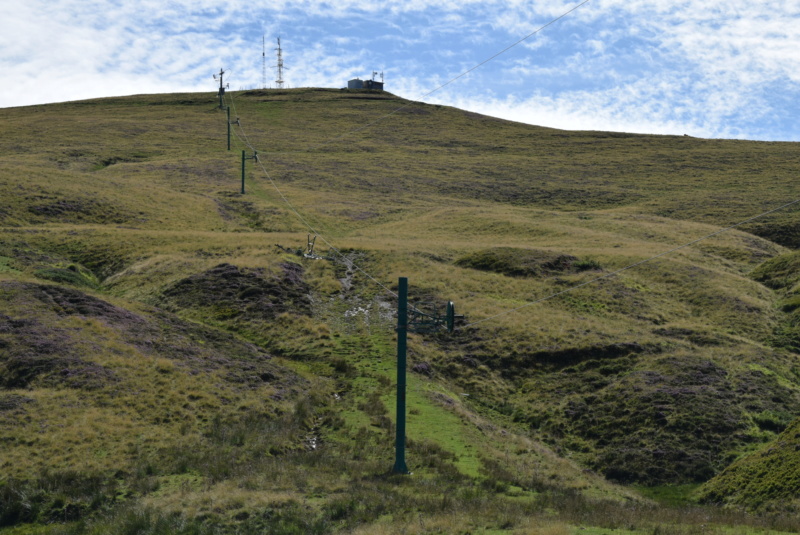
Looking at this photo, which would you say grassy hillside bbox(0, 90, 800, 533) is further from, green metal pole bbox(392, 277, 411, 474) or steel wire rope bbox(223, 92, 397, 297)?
green metal pole bbox(392, 277, 411, 474)

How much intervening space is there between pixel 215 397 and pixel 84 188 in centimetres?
5524

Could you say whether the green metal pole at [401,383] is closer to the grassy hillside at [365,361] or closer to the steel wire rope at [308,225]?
the grassy hillside at [365,361]

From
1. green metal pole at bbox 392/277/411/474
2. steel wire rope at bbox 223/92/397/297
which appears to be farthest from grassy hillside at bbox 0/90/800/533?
green metal pole at bbox 392/277/411/474

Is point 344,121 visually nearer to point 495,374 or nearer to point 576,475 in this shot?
point 495,374

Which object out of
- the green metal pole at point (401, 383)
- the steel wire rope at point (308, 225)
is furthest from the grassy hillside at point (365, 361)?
the green metal pole at point (401, 383)

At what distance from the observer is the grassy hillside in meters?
20.3

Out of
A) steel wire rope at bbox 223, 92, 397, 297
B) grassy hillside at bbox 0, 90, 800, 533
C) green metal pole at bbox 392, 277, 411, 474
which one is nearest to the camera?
grassy hillside at bbox 0, 90, 800, 533

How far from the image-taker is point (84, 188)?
248ft

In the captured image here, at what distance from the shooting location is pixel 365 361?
3803cm

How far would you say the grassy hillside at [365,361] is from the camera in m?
20.3

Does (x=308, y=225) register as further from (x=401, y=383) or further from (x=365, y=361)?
(x=401, y=383)

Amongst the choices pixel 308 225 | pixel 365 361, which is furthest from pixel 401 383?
pixel 308 225

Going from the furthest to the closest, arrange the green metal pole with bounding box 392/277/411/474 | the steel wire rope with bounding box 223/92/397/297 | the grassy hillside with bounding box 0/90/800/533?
the steel wire rope with bounding box 223/92/397/297 < the green metal pole with bounding box 392/277/411/474 < the grassy hillside with bounding box 0/90/800/533

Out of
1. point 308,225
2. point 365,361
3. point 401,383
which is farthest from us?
point 308,225
